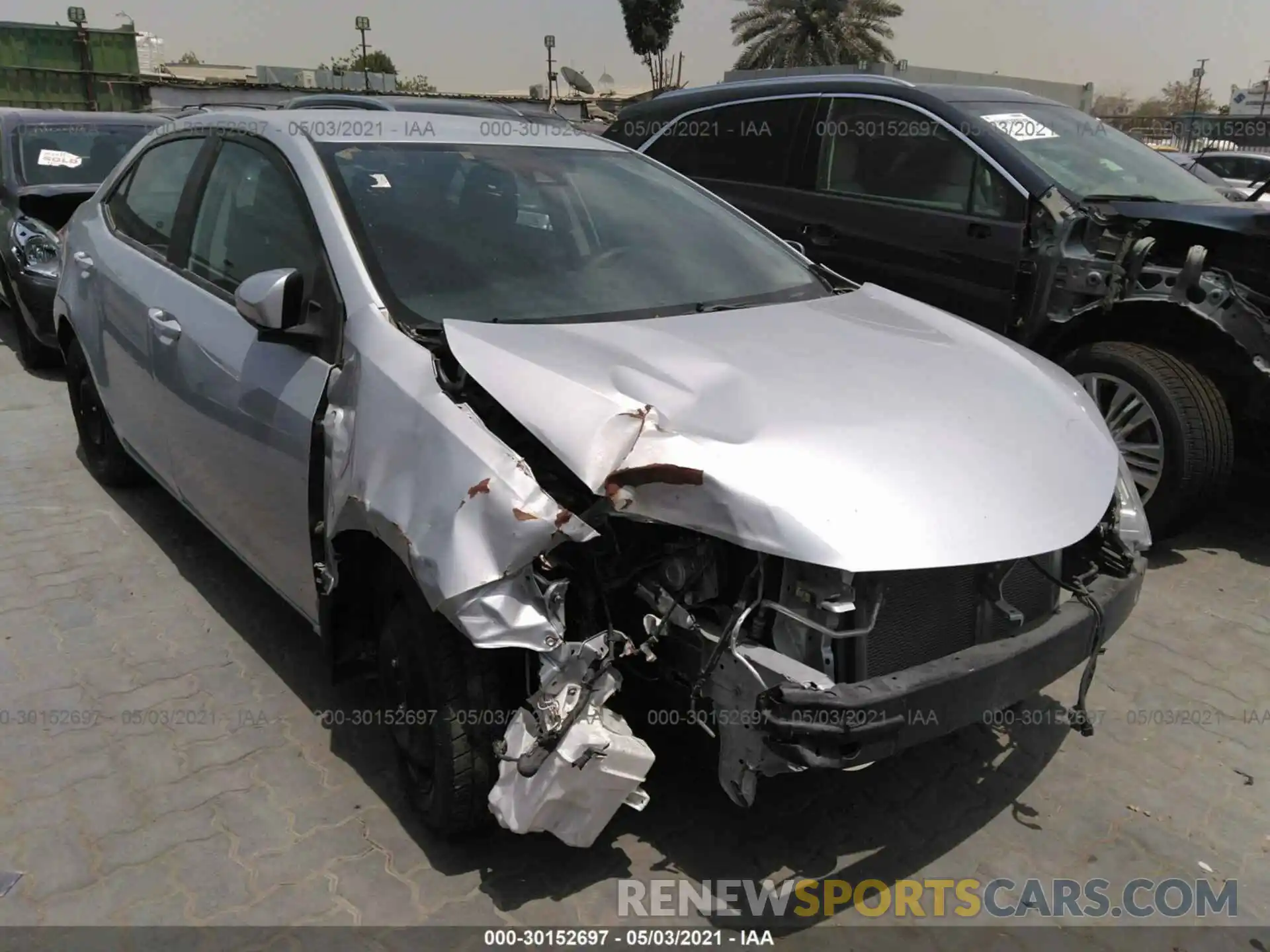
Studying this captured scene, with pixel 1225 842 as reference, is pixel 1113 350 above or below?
above

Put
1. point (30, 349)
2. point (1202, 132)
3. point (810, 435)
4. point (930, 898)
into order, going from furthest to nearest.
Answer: point (1202, 132) < point (30, 349) < point (930, 898) < point (810, 435)

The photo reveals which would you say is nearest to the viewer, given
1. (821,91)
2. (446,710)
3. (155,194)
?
(446,710)

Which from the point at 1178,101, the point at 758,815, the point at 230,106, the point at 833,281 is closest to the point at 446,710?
the point at 758,815

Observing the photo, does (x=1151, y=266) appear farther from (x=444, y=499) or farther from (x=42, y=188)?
(x=42, y=188)

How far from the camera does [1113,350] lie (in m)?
4.58

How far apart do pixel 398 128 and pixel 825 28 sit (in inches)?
1413

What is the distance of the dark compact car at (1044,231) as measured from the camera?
435cm

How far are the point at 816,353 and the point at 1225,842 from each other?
1784mm

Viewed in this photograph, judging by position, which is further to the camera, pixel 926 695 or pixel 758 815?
pixel 758 815

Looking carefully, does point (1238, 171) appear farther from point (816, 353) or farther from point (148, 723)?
point (148, 723)

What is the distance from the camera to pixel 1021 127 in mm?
5312

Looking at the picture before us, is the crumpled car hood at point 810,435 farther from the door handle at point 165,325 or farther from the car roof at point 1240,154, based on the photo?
the car roof at point 1240,154

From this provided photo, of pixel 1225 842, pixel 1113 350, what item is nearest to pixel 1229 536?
pixel 1113 350

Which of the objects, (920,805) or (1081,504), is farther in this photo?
(920,805)
